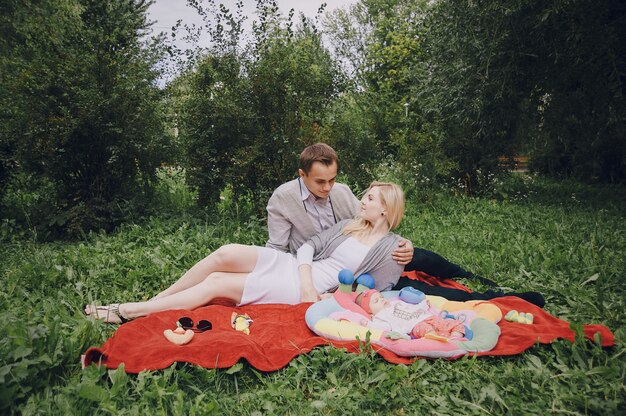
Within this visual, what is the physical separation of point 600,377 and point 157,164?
6.37m

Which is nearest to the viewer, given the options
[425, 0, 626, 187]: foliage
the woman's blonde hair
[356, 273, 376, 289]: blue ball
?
[356, 273, 376, 289]: blue ball

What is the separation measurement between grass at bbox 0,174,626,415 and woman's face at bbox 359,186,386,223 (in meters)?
1.49

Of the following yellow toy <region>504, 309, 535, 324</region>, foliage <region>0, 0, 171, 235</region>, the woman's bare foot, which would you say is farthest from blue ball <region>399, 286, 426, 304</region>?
foliage <region>0, 0, 171, 235</region>

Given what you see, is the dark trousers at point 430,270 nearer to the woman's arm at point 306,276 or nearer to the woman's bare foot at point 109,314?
the woman's arm at point 306,276

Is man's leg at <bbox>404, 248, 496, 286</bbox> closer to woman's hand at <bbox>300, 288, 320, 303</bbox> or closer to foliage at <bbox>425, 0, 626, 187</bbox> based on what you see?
woman's hand at <bbox>300, 288, 320, 303</bbox>

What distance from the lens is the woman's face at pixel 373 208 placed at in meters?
4.02

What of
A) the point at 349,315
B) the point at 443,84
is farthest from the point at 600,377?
the point at 443,84

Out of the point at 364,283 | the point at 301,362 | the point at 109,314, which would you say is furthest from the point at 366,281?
the point at 109,314

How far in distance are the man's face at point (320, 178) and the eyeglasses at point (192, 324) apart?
5.77ft

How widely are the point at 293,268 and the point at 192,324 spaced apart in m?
1.12

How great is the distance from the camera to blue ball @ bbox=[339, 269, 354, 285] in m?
3.65

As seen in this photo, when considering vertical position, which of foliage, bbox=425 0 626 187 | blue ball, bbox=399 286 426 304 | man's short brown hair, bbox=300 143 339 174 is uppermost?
foliage, bbox=425 0 626 187

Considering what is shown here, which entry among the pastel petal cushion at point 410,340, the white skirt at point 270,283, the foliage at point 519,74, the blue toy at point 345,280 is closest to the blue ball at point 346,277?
the blue toy at point 345,280

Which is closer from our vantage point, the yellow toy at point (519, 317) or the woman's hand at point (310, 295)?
the yellow toy at point (519, 317)
